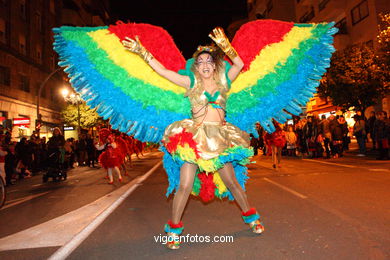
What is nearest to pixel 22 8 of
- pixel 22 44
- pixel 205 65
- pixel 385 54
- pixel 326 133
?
pixel 22 44

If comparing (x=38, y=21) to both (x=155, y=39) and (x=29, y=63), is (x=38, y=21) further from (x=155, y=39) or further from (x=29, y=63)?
(x=155, y=39)

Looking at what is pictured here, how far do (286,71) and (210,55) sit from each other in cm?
102

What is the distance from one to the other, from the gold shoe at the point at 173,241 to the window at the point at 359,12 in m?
24.7

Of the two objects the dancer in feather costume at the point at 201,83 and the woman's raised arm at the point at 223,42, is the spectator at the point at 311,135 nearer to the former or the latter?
the dancer in feather costume at the point at 201,83

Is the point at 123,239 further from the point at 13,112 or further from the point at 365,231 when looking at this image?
the point at 13,112

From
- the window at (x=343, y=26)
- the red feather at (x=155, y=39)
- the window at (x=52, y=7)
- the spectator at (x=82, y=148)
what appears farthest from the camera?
the window at (x=52, y=7)

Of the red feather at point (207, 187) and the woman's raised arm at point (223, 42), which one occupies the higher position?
the woman's raised arm at point (223, 42)

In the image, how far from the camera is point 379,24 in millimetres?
21125

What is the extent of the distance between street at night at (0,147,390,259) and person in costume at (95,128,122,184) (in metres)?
2.34

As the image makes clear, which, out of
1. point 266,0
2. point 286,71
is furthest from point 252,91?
point 266,0

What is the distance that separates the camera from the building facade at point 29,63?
2148 cm

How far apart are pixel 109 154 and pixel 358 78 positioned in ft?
44.5

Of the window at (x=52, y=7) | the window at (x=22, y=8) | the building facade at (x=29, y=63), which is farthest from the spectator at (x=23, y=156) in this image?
the window at (x=52, y=7)

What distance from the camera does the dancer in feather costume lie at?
3342 mm
